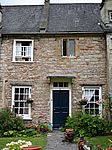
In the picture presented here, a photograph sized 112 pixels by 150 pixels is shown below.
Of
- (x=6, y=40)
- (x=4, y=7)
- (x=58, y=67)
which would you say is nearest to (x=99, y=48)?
(x=58, y=67)

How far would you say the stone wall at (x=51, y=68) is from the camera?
19.7 meters

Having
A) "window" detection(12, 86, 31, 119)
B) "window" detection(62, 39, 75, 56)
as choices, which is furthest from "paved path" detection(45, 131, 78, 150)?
"window" detection(62, 39, 75, 56)

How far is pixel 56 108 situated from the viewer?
65.1 ft

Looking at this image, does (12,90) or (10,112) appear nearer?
(10,112)

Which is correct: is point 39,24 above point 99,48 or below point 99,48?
above

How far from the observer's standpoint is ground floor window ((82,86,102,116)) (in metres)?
19.6

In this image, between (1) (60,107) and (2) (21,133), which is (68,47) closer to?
(1) (60,107)

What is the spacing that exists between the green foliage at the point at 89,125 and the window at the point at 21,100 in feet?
11.8

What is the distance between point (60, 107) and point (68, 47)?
422 centimetres

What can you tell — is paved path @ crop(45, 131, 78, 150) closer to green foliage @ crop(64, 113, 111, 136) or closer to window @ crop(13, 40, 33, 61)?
green foliage @ crop(64, 113, 111, 136)

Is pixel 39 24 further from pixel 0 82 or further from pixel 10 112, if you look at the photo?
pixel 10 112

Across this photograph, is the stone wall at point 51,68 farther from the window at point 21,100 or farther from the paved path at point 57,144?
the paved path at point 57,144

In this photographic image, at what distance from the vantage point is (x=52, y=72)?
786 inches

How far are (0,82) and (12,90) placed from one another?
100 cm
